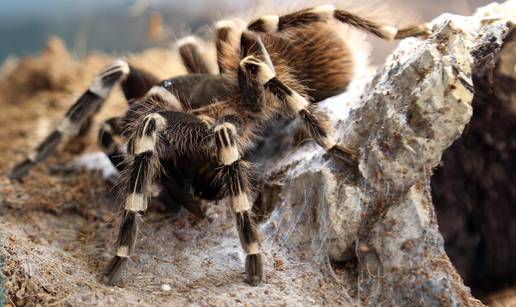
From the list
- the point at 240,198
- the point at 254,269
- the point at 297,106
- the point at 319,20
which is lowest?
the point at 254,269

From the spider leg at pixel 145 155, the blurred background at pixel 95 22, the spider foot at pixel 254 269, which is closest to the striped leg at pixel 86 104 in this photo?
the spider leg at pixel 145 155

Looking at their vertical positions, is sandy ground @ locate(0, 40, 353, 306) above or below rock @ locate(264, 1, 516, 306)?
below

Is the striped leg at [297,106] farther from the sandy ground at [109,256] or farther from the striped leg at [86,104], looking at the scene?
the striped leg at [86,104]

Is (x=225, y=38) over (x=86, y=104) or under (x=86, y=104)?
over

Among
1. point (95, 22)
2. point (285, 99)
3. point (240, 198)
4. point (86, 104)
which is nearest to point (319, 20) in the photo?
point (285, 99)

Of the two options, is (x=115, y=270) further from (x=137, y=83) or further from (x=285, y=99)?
(x=137, y=83)

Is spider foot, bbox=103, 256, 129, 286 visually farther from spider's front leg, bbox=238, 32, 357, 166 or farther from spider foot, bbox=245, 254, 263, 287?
spider's front leg, bbox=238, 32, 357, 166

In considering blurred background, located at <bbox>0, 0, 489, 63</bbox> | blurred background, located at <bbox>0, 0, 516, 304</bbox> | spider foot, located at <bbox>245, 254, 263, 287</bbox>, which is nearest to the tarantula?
spider foot, located at <bbox>245, 254, 263, 287</bbox>
